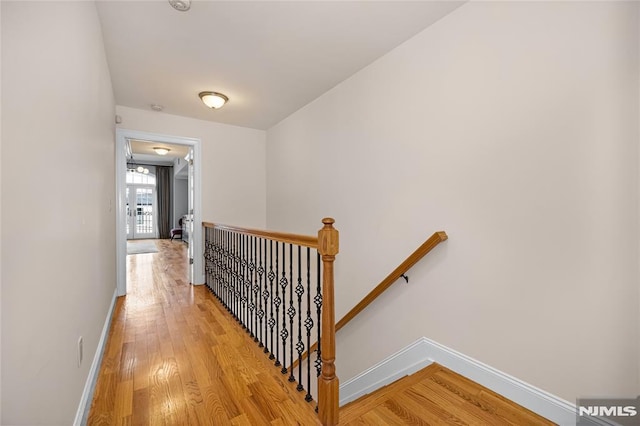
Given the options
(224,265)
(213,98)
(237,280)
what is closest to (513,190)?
(237,280)

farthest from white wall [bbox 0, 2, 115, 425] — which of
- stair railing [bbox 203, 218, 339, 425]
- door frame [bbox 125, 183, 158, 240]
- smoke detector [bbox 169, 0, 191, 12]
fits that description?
door frame [bbox 125, 183, 158, 240]

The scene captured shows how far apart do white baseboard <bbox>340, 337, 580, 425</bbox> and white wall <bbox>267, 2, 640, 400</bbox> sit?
0.06 meters

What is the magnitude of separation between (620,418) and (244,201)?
4443 mm

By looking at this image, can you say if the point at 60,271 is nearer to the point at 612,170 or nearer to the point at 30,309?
the point at 30,309

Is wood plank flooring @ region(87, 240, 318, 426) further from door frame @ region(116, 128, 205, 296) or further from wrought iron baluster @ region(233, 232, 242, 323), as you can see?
door frame @ region(116, 128, 205, 296)

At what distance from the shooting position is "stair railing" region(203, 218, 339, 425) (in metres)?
1.51

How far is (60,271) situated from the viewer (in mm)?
1213

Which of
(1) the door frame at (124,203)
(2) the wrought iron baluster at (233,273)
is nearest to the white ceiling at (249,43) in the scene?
(1) the door frame at (124,203)

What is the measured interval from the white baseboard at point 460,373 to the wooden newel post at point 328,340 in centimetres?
96

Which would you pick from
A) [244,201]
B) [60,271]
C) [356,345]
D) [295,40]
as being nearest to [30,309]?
[60,271]

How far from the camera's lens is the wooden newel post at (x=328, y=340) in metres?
1.47

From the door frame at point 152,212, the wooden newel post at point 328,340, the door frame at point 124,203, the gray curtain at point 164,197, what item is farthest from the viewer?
the gray curtain at point 164,197

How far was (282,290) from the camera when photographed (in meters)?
2.21

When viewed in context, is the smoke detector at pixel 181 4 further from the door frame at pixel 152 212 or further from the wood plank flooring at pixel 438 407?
the door frame at pixel 152 212
